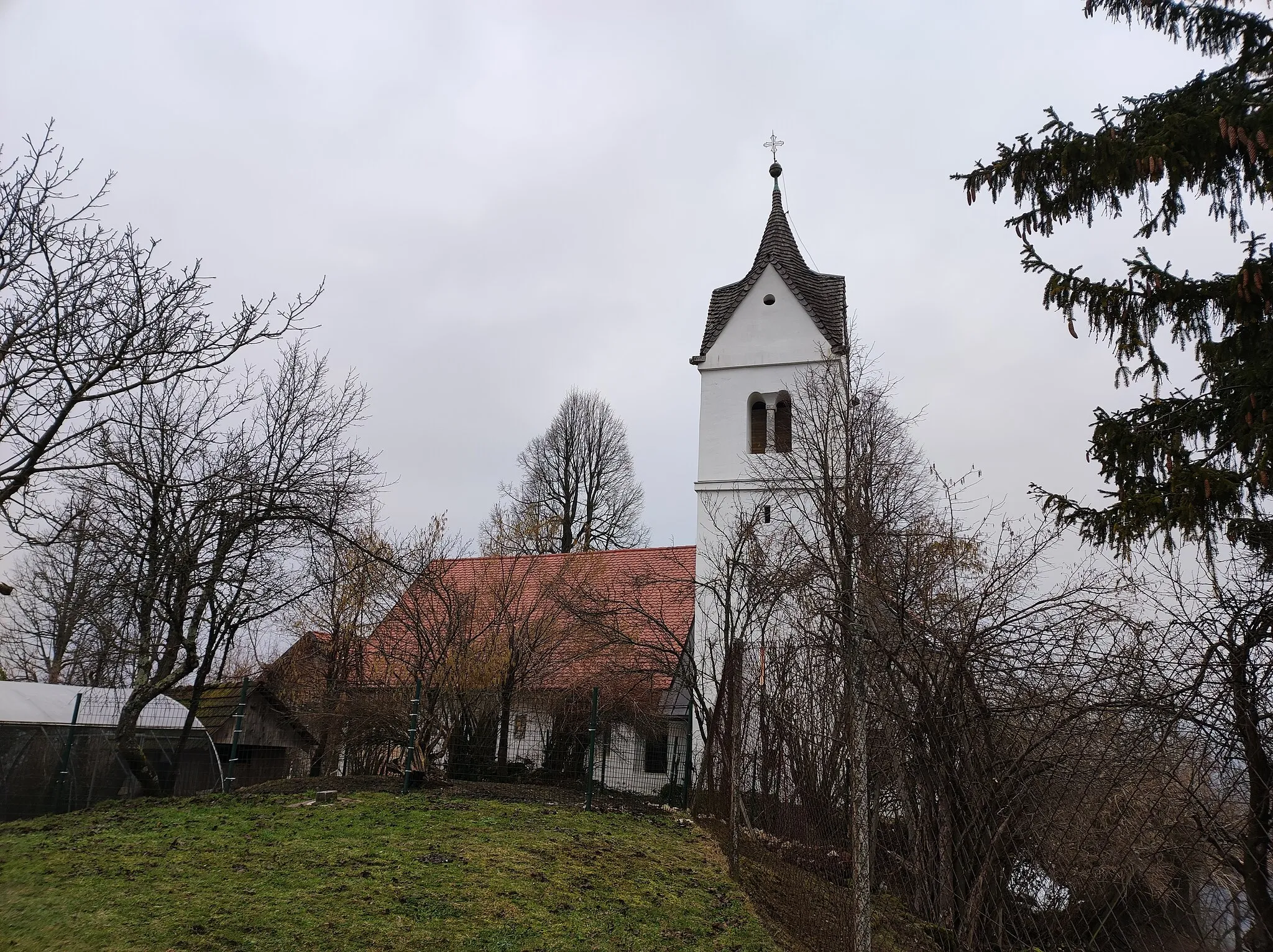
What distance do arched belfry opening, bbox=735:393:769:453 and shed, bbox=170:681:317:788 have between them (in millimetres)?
12588

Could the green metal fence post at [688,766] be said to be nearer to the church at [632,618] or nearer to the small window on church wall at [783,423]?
the church at [632,618]

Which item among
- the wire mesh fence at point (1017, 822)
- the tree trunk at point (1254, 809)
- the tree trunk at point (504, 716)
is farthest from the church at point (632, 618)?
the tree trunk at point (1254, 809)

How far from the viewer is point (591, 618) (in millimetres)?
16812

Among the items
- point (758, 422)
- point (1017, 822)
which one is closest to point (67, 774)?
point (1017, 822)

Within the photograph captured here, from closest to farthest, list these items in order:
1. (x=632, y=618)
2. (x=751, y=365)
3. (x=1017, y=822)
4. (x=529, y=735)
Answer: (x=1017, y=822)
(x=529, y=735)
(x=632, y=618)
(x=751, y=365)

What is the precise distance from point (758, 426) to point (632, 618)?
559cm

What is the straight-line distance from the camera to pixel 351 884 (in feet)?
23.8

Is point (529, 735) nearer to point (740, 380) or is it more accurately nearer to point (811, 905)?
point (811, 905)

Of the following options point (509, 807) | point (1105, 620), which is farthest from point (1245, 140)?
point (509, 807)

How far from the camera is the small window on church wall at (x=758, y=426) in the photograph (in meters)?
19.8

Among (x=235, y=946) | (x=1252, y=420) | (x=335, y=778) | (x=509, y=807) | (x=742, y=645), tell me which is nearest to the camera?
(x=235, y=946)

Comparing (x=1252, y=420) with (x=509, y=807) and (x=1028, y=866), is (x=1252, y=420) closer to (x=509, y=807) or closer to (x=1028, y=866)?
(x=1028, y=866)

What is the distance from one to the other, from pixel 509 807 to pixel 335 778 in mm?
4005

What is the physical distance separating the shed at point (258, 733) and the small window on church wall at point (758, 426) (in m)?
12.5
